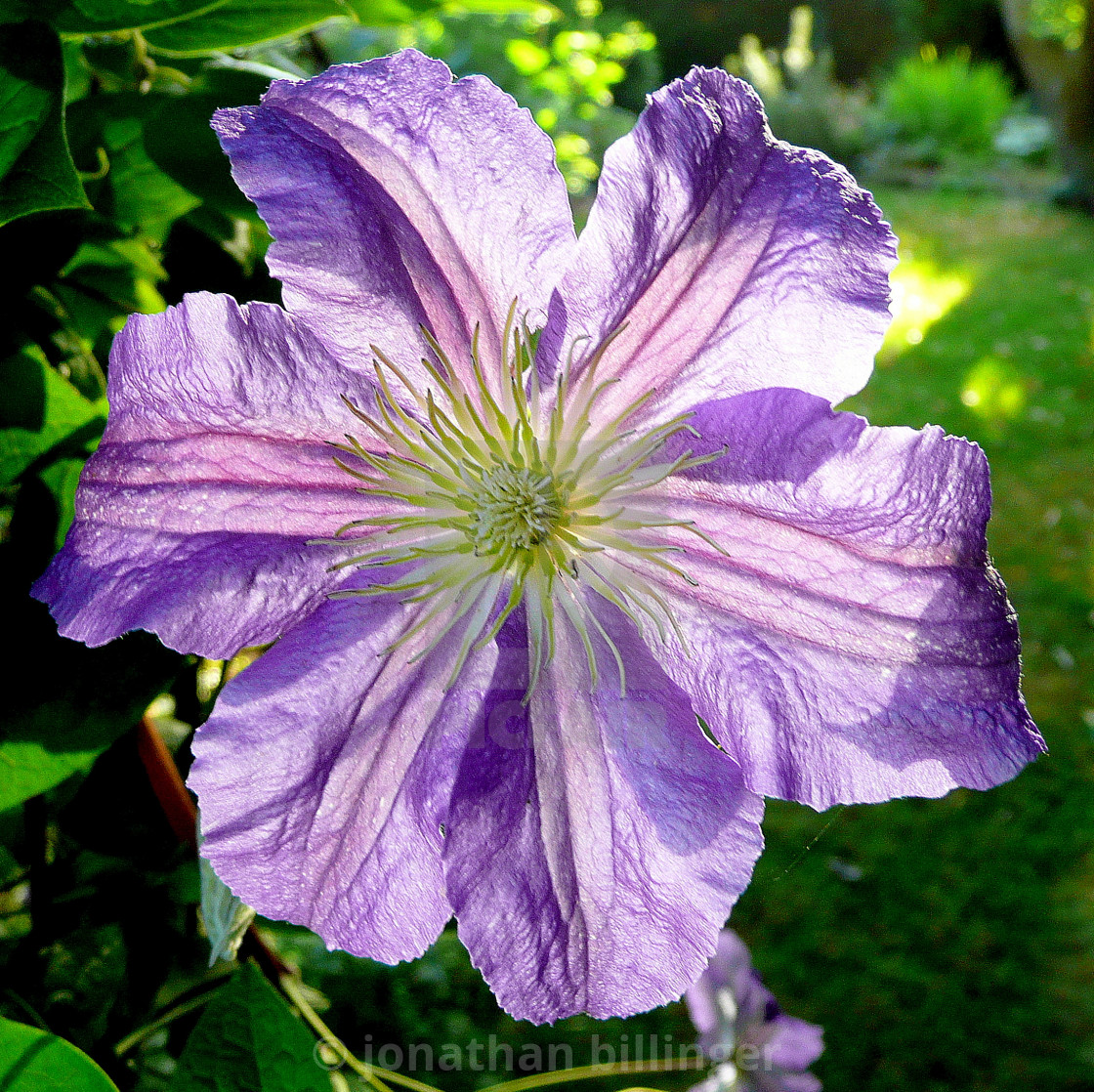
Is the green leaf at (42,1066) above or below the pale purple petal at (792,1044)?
above

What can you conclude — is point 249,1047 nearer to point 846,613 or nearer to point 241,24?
point 846,613

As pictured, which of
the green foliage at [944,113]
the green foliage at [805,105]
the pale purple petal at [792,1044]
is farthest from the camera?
the green foliage at [944,113]

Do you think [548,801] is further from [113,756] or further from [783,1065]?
[783,1065]

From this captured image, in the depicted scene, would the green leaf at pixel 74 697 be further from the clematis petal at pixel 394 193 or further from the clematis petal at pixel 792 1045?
the clematis petal at pixel 792 1045

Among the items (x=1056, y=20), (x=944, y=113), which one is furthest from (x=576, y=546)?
(x=944, y=113)

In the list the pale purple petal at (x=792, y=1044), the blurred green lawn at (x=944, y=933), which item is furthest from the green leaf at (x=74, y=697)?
the blurred green lawn at (x=944, y=933)

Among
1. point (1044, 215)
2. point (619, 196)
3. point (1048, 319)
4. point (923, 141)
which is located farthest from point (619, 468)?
point (923, 141)

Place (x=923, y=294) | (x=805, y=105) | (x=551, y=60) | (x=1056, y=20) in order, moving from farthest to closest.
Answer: (x=805, y=105), (x=1056, y=20), (x=923, y=294), (x=551, y=60)
